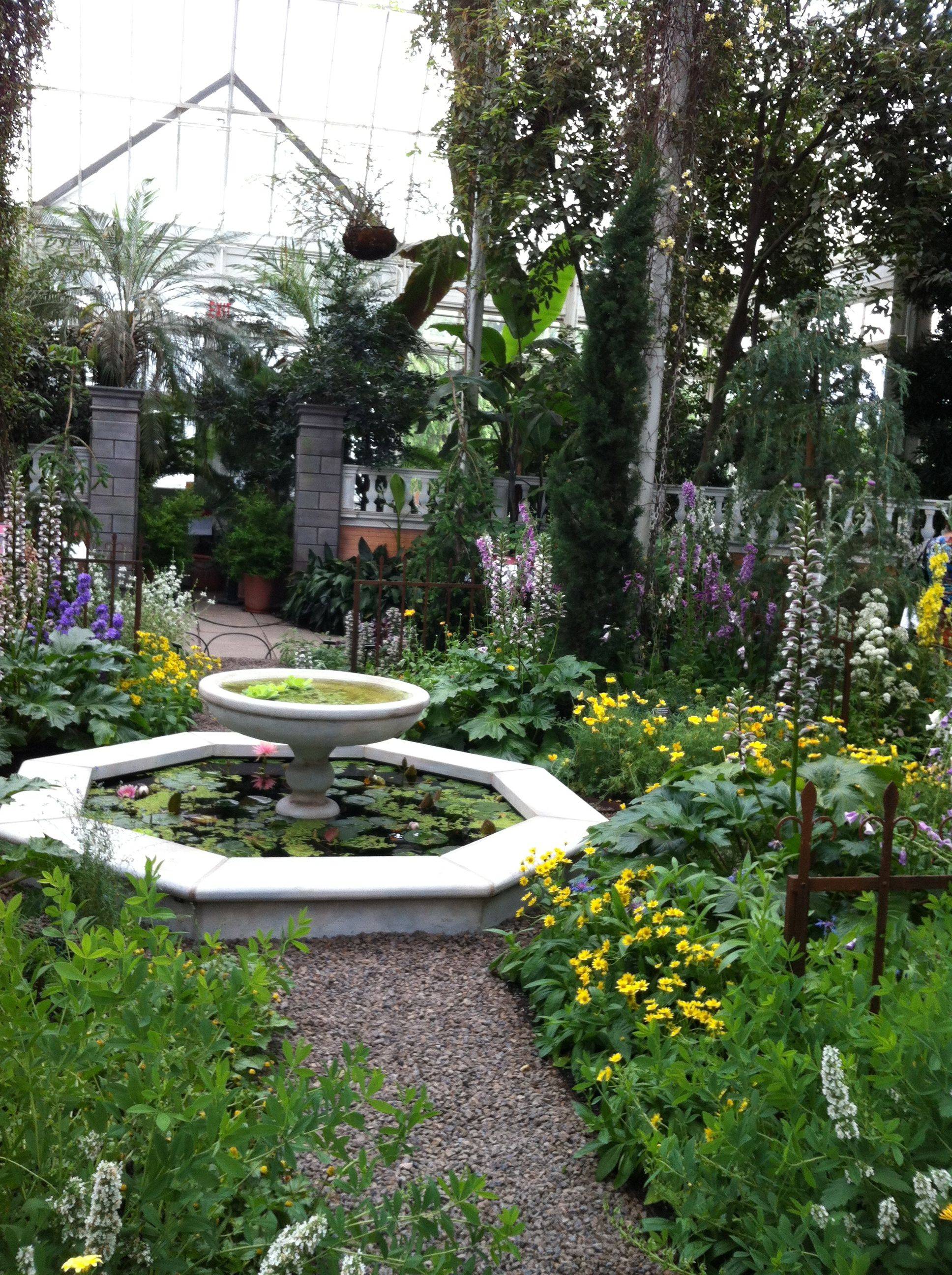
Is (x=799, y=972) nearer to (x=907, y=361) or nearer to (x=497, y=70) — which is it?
(x=497, y=70)

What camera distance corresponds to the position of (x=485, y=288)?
1116cm

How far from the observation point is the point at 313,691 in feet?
16.6

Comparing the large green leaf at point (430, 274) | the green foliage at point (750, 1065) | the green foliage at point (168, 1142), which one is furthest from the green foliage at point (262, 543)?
the green foliage at point (168, 1142)

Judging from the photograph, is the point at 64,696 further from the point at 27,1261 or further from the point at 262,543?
the point at 262,543

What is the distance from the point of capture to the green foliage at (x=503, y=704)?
6.20 metres

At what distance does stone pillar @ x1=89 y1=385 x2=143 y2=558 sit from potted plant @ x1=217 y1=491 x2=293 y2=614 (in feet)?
4.35

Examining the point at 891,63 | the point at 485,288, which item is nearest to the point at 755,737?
the point at 485,288

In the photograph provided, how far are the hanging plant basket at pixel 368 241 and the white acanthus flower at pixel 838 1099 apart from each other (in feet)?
40.1

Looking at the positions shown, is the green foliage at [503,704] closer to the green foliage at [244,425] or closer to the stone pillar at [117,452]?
the stone pillar at [117,452]

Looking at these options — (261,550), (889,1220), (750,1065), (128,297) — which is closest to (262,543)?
(261,550)

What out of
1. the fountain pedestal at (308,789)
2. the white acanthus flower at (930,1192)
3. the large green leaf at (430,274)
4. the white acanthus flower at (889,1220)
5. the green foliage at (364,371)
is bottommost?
the fountain pedestal at (308,789)

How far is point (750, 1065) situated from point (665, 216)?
24.9 feet

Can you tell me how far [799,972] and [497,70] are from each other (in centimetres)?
986

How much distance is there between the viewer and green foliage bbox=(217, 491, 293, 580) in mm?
14031
